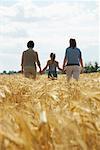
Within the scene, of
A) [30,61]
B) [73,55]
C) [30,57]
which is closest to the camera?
[73,55]

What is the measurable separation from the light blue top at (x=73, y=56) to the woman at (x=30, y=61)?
0.94 meters

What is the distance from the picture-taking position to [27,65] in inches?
586

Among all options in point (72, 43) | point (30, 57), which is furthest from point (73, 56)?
point (30, 57)

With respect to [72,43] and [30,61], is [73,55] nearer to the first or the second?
[72,43]

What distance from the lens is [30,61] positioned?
14797mm

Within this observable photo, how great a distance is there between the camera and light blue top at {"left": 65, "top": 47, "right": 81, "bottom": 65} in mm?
14398

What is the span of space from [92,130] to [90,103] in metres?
0.98

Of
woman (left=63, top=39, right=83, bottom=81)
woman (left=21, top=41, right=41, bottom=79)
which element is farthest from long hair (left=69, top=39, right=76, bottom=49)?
woman (left=21, top=41, right=41, bottom=79)

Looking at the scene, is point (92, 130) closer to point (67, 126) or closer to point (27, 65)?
point (67, 126)

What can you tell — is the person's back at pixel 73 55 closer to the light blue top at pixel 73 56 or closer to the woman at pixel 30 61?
the light blue top at pixel 73 56

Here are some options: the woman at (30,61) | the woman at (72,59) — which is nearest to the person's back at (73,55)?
the woman at (72,59)

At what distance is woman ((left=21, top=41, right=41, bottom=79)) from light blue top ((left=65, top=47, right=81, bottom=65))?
94 cm

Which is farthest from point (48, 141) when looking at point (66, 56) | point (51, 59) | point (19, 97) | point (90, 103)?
point (51, 59)

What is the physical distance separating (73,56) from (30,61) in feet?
4.29
